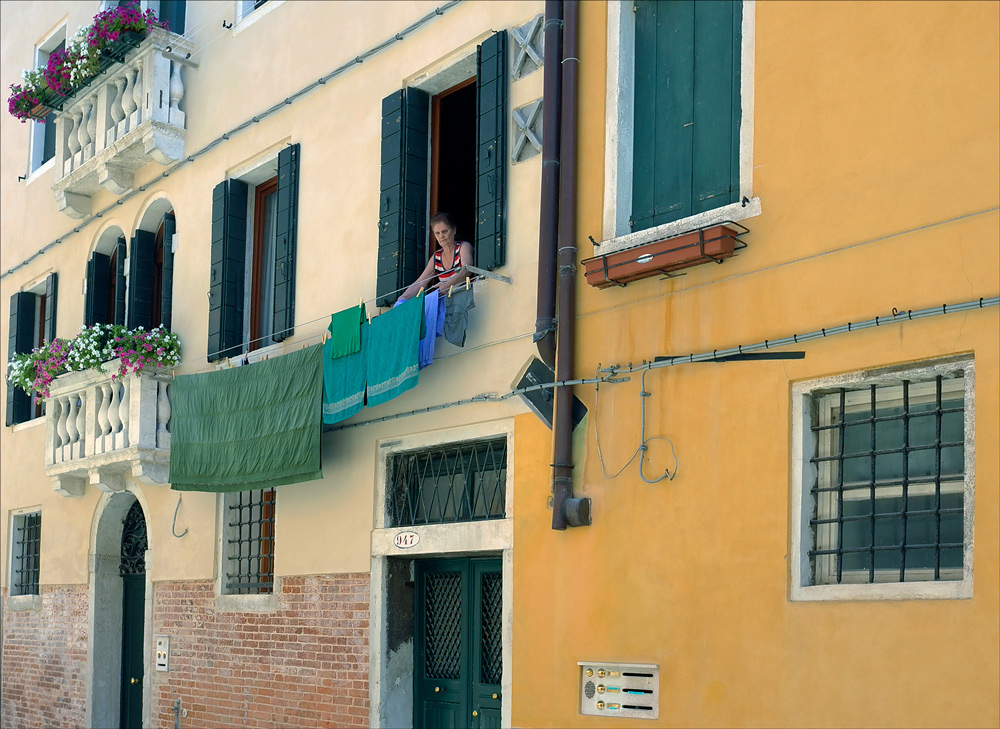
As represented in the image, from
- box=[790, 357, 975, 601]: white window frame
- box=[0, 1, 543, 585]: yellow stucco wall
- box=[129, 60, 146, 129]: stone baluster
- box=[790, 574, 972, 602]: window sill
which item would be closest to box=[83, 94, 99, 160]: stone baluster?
box=[0, 1, 543, 585]: yellow stucco wall

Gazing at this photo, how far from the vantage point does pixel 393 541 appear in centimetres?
905

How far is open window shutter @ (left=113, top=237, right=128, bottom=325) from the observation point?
13.7m

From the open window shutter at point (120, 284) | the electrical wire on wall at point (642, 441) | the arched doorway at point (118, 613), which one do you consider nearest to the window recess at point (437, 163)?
the electrical wire on wall at point (642, 441)

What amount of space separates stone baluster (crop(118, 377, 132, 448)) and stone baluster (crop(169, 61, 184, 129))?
258 cm

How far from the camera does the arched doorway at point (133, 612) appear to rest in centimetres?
1301

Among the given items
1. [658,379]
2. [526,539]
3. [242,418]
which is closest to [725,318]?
[658,379]

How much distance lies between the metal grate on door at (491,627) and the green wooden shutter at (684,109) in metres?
2.66

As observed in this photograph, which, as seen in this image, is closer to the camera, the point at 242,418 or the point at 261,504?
the point at 242,418

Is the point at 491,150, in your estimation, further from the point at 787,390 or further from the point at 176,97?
the point at 176,97

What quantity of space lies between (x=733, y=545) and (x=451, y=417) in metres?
2.64

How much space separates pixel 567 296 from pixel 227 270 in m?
4.59

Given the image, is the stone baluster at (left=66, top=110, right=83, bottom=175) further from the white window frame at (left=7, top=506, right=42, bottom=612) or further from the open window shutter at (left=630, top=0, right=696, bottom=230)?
the open window shutter at (left=630, top=0, right=696, bottom=230)

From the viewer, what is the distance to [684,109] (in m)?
7.51

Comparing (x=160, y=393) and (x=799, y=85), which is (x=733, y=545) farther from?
(x=160, y=393)
